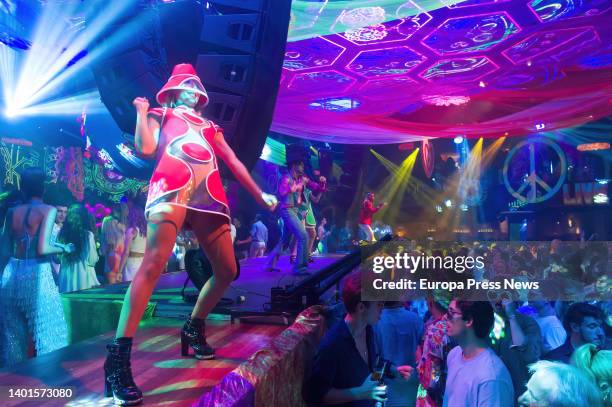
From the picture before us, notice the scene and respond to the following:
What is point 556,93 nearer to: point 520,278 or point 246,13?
point 520,278

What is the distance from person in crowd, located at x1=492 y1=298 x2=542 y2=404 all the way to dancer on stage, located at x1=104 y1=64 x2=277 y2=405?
192 centimetres

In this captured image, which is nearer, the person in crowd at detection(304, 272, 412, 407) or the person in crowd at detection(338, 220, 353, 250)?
the person in crowd at detection(304, 272, 412, 407)

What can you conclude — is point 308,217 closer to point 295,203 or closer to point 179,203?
point 295,203

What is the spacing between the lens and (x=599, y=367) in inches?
91.4

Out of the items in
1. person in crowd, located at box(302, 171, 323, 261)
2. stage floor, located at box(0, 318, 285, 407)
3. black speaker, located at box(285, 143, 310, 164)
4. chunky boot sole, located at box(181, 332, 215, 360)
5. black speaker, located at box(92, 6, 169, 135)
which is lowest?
stage floor, located at box(0, 318, 285, 407)

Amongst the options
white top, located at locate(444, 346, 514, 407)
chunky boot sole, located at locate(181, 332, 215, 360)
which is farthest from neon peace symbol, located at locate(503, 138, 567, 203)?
chunky boot sole, located at locate(181, 332, 215, 360)

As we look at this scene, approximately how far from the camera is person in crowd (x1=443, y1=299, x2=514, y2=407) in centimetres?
201

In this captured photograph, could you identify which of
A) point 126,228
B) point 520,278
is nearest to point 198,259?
point 520,278

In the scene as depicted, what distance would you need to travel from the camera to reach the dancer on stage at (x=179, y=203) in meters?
1.40

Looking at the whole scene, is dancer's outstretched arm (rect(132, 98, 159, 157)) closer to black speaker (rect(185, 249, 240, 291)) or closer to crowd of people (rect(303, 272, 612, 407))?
black speaker (rect(185, 249, 240, 291))

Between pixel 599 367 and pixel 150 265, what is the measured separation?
8.66 feet

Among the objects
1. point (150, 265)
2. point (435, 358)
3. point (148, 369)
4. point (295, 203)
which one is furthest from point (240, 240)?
point (150, 265)

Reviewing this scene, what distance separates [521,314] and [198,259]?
226 centimetres

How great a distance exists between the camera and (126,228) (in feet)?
15.6
